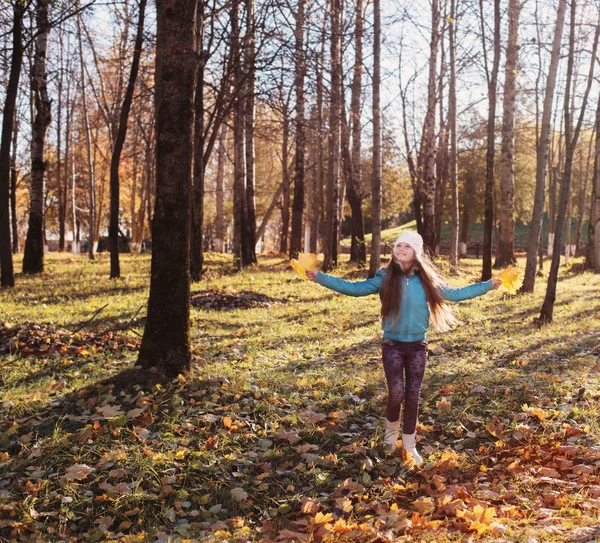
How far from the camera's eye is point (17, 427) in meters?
5.13

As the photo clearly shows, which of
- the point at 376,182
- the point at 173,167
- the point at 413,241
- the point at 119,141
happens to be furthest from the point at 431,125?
the point at 413,241

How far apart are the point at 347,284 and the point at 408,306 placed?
0.55m

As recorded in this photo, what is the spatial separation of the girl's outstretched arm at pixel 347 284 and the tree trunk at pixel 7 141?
34.5 ft

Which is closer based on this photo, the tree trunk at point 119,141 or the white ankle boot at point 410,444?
the white ankle boot at point 410,444

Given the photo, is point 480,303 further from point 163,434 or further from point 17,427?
point 17,427

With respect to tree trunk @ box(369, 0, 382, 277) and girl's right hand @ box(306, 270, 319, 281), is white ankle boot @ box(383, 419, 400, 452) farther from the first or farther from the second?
tree trunk @ box(369, 0, 382, 277)

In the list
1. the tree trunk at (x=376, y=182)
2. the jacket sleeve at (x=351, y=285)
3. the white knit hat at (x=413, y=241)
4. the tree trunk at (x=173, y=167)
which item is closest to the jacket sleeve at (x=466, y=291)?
the white knit hat at (x=413, y=241)

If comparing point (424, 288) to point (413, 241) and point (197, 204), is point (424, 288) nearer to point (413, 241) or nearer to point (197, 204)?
point (413, 241)

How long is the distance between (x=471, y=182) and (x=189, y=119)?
120 feet

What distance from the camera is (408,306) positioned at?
485 cm

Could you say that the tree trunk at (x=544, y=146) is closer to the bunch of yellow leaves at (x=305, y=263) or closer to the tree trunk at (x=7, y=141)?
the bunch of yellow leaves at (x=305, y=263)

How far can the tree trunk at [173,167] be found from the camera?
6.08 metres

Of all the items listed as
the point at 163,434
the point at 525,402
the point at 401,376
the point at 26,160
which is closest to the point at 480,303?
the point at 525,402

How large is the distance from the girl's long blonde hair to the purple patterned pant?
26cm
